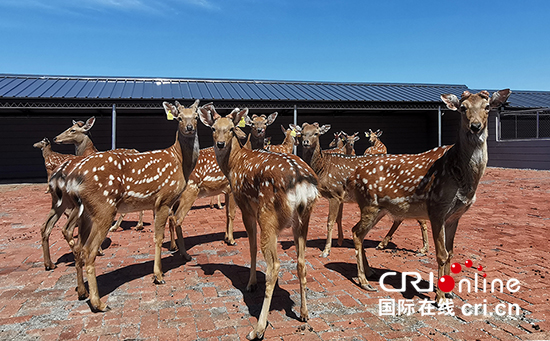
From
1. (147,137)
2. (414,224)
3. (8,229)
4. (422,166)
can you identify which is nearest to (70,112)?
(147,137)

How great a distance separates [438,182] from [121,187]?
164 inches

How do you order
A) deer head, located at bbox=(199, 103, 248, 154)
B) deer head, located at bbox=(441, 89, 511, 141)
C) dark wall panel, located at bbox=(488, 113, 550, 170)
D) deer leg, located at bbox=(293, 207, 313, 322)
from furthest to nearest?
1. dark wall panel, located at bbox=(488, 113, 550, 170)
2. deer head, located at bbox=(199, 103, 248, 154)
3. deer head, located at bbox=(441, 89, 511, 141)
4. deer leg, located at bbox=(293, 207, 313, 322)

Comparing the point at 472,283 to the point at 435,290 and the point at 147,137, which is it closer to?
the point at 435,290

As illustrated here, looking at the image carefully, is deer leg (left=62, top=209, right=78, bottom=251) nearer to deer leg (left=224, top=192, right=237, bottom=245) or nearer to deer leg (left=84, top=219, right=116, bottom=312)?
deer leg (left=84, top=219, right=116, bottom=312)

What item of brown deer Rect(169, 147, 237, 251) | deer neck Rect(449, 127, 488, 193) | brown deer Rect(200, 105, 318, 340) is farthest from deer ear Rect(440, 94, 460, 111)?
brown deer Rect(169, 147, 237, 251)

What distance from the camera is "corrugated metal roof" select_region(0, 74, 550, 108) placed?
18.2 metres

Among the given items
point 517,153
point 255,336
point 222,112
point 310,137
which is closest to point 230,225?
point 310,137

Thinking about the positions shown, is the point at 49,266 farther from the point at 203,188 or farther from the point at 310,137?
the point at 310,137

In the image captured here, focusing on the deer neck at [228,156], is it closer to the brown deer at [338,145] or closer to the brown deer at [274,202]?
the brown deer at [274,202]

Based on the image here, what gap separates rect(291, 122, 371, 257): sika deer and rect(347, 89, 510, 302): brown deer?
139 centimetres

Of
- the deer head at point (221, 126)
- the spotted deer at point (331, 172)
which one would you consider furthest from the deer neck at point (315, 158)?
the deer head at point (221, 126)

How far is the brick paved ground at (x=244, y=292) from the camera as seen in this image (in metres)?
3.59

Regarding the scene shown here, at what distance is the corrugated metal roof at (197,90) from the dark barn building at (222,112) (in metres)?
0.05

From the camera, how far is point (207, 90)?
21609 millimetres
